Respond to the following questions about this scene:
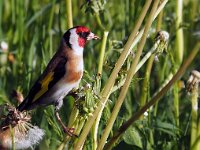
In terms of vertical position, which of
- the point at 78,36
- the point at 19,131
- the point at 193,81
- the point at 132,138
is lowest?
the point at 132,138

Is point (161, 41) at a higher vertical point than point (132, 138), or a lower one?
higher

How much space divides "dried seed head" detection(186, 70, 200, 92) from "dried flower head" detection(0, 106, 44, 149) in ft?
1.80

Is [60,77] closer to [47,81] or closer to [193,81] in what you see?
[47,81]

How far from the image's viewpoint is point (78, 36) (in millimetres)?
2752

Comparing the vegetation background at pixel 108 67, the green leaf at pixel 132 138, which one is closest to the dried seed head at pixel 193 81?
the vegetation background at pixel 108 67

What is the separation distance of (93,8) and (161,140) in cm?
67

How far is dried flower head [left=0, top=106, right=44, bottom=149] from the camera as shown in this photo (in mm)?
1998

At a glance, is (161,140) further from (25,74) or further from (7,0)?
(7,0)

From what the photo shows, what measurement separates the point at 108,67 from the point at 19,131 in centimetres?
39

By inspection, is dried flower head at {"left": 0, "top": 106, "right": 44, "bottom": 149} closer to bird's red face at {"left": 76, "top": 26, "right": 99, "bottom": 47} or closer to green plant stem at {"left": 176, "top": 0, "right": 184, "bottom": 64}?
bird's red face at {"left": 76, "top": 26, "right": 99, "bottom": 47}

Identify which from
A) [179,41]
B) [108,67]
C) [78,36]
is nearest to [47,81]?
[78,36]

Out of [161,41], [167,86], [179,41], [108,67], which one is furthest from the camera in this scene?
[179,41]

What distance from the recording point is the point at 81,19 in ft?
14.4

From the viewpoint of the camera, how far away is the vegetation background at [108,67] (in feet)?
8.21
